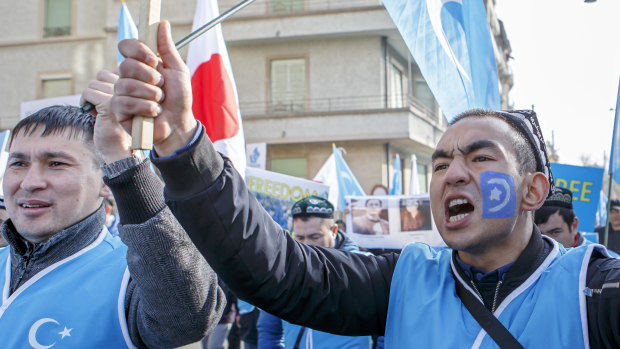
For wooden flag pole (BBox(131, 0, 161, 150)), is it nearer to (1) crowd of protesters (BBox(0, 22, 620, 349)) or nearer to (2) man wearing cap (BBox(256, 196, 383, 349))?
(1) crowd of protesters (BBox(0, 22, 620, 349))

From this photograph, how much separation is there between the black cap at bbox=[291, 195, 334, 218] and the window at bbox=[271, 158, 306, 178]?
1479cm

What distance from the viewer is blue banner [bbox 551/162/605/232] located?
5.45 meters

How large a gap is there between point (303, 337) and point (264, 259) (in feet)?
7.78

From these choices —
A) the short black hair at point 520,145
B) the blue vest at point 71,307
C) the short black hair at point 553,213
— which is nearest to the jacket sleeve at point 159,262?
the blue vest at point 71,307

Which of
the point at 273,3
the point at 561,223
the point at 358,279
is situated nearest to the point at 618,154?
the point at 561,223

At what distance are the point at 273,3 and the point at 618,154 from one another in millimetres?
17785

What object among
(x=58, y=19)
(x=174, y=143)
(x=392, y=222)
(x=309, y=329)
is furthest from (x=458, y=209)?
(x=58, y=19)

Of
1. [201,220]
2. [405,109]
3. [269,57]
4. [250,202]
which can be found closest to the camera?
[201,220]

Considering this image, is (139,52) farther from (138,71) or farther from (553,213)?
(553,213)

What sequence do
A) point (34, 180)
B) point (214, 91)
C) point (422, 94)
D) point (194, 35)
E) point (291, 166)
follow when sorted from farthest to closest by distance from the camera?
point (422, 94), point (291, 166), point (214, 91), point (194, 35), point (34, 180)

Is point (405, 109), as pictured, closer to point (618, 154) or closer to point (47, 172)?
point (618, 154)

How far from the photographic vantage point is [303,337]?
3824 mm

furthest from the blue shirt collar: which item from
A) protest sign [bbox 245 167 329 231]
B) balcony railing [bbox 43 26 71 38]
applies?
balcony railing [bbox 43 26 71 38]

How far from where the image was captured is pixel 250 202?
160 cm
